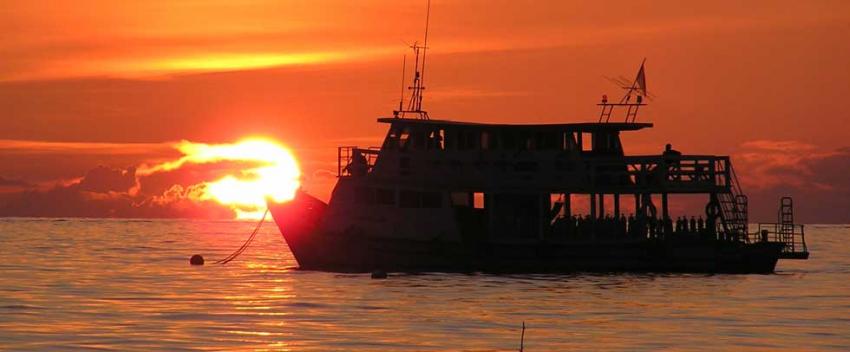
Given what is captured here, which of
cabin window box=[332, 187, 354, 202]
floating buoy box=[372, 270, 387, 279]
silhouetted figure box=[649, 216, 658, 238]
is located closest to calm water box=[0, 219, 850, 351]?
floating buoy box=[372, 270, 387, 279]

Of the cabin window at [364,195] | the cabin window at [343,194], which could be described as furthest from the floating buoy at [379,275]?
the cabin window at [343,194]

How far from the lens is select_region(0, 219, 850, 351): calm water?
29078 mm

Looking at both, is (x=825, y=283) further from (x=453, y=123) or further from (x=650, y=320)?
(x=650, y=320)

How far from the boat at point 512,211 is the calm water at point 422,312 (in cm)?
84

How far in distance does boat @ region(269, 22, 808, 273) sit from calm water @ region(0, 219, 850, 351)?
84 cm

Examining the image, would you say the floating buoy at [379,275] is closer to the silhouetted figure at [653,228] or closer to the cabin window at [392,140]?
the cabin window at [392,140]

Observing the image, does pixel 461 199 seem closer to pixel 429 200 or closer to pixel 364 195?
pixel 429 200

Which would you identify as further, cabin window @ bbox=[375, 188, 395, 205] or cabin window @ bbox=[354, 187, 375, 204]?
cabin window @ bbox=[354, 187, 375, 204]

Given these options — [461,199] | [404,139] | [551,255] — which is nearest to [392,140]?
[404,139]

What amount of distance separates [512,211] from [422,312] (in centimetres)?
1434

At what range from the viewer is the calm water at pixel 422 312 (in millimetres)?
29078

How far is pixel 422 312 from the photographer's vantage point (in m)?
35.1

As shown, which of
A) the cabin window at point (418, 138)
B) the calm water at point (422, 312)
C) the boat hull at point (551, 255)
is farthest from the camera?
the cabin window at point (418, 138)

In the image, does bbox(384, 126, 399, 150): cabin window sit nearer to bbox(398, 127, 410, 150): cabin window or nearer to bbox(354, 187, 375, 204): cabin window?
bbox(398, 127, 410, 150): cabin window
